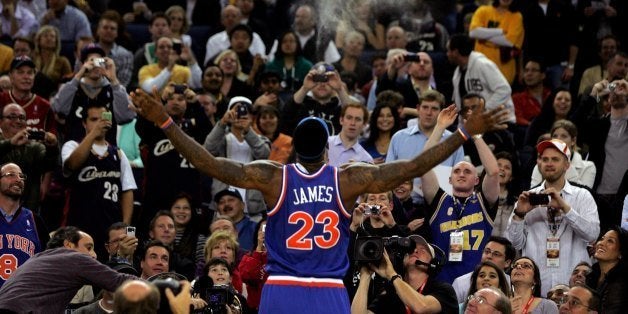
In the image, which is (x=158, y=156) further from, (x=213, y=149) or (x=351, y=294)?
(x=351, y=294)

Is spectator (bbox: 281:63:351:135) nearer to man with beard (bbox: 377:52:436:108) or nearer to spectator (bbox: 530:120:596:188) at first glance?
man with beard (bbox: 377:52:436:108)

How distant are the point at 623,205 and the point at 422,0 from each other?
690cm

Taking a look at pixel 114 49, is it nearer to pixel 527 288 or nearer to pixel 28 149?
pixel 28 149

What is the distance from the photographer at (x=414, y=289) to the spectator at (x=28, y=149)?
4.51 meters

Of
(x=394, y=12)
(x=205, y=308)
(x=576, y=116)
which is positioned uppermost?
(x=394, y=12)

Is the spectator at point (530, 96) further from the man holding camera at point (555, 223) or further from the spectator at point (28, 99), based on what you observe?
the spectator at point (28, 99)

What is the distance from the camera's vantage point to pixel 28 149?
546 inches

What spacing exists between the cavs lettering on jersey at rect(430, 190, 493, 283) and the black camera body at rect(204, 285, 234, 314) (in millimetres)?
2713

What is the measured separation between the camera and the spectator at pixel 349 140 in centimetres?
1388

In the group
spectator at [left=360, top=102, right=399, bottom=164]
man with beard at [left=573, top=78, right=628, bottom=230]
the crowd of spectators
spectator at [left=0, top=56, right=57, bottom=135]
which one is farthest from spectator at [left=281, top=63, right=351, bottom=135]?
man with beard at [left=573, top=78, right=628, bottom=230]

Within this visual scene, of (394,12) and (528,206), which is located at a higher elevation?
(394,12)

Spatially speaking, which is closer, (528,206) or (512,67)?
(528,206)

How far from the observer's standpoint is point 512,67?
18.0 meters

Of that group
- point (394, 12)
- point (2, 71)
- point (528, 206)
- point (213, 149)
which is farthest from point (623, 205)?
point (2, 71)
